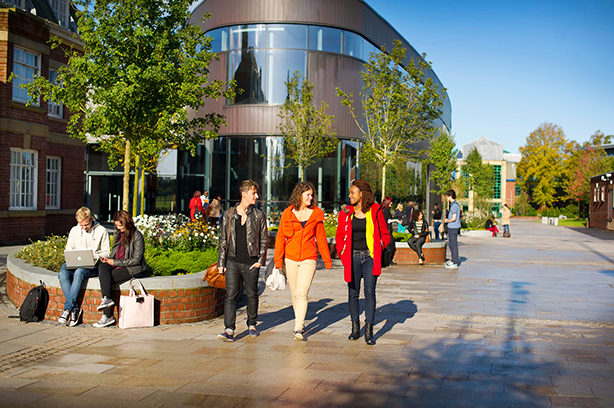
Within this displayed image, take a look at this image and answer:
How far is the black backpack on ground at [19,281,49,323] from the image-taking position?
736cm

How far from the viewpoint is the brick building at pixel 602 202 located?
1522 inches

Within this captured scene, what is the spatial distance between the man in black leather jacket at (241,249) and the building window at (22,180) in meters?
14.6

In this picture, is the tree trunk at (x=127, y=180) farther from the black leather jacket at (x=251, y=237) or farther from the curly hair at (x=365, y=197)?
the curly hair at (x=365, y=197)

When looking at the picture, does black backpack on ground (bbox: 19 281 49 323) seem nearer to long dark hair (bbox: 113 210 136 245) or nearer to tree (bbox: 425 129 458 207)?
long dark hair (bbox: 113 210 136 245)

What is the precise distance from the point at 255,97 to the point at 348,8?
607 centimetres

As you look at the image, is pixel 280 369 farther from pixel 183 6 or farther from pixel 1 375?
pixel 183 6

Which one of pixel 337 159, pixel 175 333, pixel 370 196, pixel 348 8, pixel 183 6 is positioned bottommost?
pixel 175 333

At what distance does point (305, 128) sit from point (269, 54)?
14.8 feet

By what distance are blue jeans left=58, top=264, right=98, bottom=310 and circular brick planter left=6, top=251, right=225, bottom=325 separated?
11 cm

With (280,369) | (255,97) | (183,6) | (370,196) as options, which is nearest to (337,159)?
(255,97)

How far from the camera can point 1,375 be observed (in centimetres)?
522

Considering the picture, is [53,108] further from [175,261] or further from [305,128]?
[175,261]

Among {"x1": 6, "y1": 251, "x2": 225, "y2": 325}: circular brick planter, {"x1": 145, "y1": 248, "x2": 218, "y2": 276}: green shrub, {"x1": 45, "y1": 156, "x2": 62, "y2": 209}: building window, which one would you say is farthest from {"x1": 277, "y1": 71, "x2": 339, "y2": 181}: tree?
{"x1": 6, "y1": 251, "x2": 225, "y2": 325}: circular brick planter

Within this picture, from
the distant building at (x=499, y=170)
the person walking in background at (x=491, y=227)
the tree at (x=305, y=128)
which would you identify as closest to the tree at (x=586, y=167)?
the distant building at (x=499, y=170)
